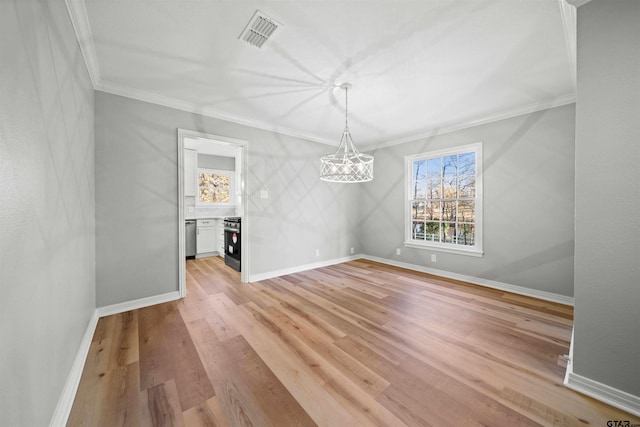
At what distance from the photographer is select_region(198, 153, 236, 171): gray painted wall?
586cm

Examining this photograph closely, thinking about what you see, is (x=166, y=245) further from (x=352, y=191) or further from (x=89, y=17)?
(x=352, y=191)

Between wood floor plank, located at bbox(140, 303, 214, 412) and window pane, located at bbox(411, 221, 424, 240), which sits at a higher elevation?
window pane, located at bbox(411, 221, 424, 240)

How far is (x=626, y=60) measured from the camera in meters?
1.37


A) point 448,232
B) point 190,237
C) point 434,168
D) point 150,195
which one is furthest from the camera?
point 190,237

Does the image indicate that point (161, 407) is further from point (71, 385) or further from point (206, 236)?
point (206, 236)

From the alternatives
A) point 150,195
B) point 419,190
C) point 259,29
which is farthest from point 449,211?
point 150,195

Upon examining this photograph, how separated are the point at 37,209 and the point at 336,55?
2227mm

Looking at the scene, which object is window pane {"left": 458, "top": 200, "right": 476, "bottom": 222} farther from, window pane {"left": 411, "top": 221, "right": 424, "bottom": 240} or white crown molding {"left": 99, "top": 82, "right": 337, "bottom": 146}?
white crown molding {"left": 99, "top": 82, "right": 337, "bottom": 146}

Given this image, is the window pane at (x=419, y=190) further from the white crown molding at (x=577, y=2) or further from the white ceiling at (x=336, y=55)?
the white crown molding at (x=577, y=2)

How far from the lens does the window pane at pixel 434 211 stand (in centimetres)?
411

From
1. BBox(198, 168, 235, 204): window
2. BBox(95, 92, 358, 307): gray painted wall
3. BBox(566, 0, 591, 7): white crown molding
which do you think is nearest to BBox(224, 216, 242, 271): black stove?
BBox(95, 92, 358, 307): gray painted wall

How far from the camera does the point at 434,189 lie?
4156mm

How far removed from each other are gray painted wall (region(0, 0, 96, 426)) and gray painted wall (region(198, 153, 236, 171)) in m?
4.20

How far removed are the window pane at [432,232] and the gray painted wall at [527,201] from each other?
29 cm
